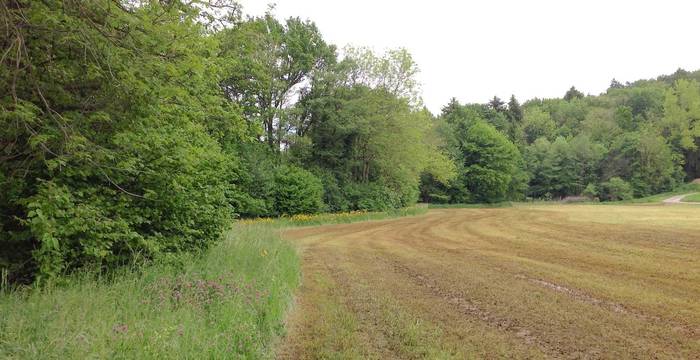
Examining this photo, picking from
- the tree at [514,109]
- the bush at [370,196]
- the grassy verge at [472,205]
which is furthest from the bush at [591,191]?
the bush at [370,196]

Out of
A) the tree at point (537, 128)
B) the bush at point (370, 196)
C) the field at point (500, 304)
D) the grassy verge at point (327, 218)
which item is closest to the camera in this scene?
the field at point (500, 304)

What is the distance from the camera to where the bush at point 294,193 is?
27.8 meters

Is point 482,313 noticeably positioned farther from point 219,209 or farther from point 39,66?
point 39,66

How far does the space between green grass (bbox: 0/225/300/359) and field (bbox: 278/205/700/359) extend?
23.1 inches

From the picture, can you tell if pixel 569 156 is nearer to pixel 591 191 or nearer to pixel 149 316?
pixel 591 191

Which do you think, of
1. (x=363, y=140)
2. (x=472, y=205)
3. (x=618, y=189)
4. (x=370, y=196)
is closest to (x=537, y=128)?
(x=618, y=189)

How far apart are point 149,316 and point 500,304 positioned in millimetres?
5304

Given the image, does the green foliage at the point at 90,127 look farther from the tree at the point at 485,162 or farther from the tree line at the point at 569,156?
the tree at the point at 485,162

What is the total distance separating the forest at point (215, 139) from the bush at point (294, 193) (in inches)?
4.4

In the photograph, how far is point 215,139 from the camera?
9875 millimetres

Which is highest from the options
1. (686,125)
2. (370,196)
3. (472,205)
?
(686,125)

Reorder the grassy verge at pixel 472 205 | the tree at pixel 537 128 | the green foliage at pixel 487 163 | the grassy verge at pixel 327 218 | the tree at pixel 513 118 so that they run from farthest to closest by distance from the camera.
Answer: the tree at pixel 537 128, the tree at pixel 513 118, the green foliage at pixel 487 163, the grassy verge at pixel 472 205, the grassy verge at pixel 327 218

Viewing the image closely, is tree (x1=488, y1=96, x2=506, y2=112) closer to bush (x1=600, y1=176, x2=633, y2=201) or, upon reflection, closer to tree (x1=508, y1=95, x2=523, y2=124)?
tree (x1=508, y1=95, x2=523, y2=124)

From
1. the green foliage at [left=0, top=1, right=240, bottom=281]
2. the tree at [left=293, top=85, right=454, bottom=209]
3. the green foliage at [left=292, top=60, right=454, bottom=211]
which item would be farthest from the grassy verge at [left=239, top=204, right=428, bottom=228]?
the green foliage at [left=0, top=1, right=240, bottom=281]
